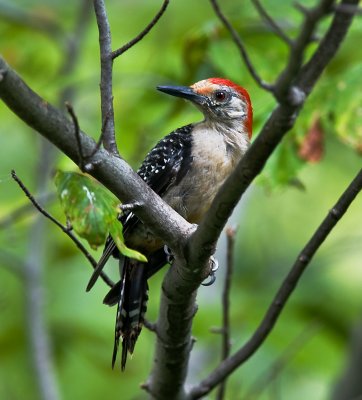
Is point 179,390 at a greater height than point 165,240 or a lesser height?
lesser

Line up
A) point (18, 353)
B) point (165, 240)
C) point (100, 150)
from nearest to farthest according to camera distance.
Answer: point (100, 150)
point (165, 240)
point (18, 353)

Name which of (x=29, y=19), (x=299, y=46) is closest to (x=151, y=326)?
(x=299, y=46)

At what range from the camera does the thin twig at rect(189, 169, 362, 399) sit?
3.70m

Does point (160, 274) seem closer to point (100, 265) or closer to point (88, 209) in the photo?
point (100, 265)

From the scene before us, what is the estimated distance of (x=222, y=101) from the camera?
5.39 meters

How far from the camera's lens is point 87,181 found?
3.24 metres

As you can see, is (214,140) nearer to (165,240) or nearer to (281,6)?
(281,6)

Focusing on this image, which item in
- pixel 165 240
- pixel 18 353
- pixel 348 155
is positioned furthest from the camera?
pixel 348 155

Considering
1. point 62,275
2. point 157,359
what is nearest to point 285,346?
point 62,275

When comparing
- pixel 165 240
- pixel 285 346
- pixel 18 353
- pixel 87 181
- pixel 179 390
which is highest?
pixel 87 181

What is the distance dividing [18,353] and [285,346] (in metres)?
2.61

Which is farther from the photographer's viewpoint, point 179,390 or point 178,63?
point 178,63

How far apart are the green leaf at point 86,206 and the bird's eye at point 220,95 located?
2.29 m

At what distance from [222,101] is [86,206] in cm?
241
